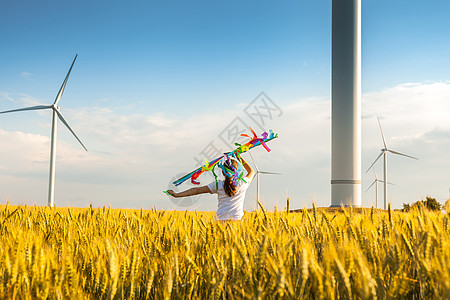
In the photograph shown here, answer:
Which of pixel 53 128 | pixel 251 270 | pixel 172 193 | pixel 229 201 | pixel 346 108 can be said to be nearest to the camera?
pixel 251 270

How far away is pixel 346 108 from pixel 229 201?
14.2 meters

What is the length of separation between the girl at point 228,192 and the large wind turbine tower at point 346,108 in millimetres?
13194

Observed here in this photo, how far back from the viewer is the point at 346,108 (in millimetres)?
19484

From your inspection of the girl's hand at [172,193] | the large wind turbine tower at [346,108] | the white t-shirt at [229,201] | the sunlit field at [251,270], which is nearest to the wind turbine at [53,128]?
the large wind turbine tower at [346,108]

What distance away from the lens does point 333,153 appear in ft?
64.9

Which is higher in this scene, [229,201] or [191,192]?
[191,192]

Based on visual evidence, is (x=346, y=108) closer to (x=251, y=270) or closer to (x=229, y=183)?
(x=229, y=183)

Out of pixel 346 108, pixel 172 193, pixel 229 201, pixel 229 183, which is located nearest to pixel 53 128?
pixel 346 108

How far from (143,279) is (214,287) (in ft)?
3.26

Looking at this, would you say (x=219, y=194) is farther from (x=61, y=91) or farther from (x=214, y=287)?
(x=61, y=91)

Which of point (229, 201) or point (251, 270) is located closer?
point (251, 270)

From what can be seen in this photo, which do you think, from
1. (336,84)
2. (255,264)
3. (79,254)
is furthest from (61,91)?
(255,264)

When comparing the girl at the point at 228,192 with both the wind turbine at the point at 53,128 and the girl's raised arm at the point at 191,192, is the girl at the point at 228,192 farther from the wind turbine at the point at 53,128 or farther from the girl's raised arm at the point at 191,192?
the wind turbine at the point at 53,128

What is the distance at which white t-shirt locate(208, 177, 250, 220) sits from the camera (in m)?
6.98
